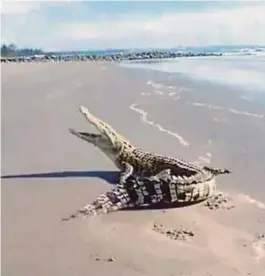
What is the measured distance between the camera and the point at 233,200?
237 cm

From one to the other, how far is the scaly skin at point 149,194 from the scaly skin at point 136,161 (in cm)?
3

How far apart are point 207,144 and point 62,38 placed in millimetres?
789

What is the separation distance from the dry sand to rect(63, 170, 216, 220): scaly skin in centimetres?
5

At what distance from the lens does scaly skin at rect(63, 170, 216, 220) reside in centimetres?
226

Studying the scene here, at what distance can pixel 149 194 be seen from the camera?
7.64 feet

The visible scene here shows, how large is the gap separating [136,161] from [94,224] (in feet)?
1.84

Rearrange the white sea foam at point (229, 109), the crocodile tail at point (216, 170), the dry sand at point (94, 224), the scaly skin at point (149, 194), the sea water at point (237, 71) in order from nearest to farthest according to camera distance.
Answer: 1. the dry sand at point (94, 224)
2. the scaly skin at point (149, 194)
3. the crocodile tail at point (216, 170)
4. the white sea foam at point (229, 109)
5. the sea water at point (237, 71)

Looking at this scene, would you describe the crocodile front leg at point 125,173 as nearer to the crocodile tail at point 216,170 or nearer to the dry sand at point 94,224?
the dry sand at point 94,224

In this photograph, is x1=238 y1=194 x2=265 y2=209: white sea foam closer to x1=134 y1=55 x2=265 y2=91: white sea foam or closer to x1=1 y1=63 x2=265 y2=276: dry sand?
x1=1 y1=63 x2=265 y2=276: dry sand

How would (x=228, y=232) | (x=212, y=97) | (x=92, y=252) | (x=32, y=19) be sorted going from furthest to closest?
(x=212, y=97)
(x=32, y=19)
(x=228, y=232)
(x=92, y=252)

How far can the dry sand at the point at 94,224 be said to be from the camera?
6.23 ft

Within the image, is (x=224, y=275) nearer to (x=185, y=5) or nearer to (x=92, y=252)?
(x=92, y=252)

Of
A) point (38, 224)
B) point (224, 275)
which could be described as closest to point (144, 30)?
point (38, 224)

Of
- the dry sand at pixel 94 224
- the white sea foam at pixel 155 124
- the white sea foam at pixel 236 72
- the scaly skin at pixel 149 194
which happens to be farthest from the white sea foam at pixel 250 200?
the white sea foam at pixel 236 72
